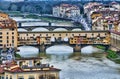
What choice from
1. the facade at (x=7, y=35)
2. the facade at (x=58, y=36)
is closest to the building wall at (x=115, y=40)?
the facade at (x=58, y=36)

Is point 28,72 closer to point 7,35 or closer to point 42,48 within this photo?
point 7,35

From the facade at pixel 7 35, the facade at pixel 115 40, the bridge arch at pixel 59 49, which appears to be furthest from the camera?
the facade at pixel 115 40

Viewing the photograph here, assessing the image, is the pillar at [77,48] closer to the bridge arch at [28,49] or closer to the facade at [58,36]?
the facade at [58,36]

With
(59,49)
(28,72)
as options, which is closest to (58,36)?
(59,49)

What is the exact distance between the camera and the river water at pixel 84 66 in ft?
101

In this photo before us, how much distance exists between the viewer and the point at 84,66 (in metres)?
36.0

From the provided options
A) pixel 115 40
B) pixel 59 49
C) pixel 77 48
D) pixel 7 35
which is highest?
pixel 7 35

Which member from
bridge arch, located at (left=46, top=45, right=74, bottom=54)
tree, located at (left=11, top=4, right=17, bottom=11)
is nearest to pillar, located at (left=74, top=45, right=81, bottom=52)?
bridge arch, located at (left=46, top=45, right=74, bottom=54)

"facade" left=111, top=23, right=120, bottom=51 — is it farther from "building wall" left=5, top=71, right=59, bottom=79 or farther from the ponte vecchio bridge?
"building wall" left=5, top=71, right=59, bottom=79

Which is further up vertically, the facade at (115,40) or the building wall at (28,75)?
the building wall at (28,75)

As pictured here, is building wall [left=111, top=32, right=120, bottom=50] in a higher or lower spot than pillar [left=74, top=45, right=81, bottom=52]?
higher

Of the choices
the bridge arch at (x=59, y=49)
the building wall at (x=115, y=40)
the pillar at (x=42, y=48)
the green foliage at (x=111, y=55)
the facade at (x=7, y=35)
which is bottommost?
the bridge arch at (x=59, y=49)

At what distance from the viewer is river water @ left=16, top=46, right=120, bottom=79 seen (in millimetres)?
30844

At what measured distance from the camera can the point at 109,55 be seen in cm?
4222
